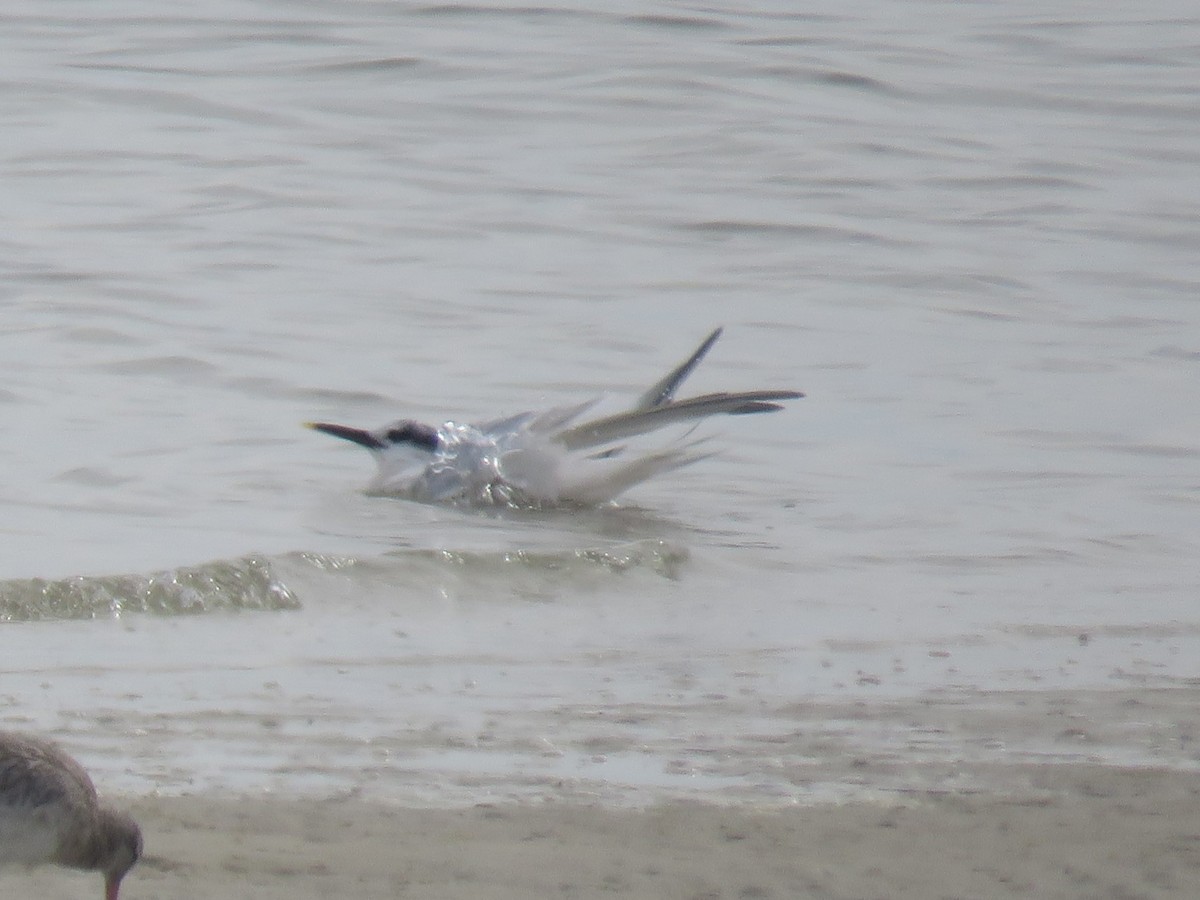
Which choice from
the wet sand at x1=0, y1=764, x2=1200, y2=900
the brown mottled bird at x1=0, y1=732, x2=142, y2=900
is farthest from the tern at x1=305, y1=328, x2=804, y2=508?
the brown mottled bird at x1=0, y1=732, x2=142, y2=900

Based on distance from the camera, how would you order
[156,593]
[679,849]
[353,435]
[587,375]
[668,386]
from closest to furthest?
[679,849], [156,593], [353,435], [668,386], [587,375]

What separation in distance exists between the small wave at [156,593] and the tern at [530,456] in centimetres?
172

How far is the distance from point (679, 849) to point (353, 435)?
4309 millimetres

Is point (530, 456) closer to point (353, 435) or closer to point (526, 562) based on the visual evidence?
point (353, 435)

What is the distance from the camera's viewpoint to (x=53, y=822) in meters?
3.08

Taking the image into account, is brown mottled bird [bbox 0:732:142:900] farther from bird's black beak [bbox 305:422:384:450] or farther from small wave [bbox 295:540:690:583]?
bird's black beak [bbox 305:422:384:450]

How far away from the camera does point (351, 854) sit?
344cm

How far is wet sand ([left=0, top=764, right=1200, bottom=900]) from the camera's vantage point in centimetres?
331

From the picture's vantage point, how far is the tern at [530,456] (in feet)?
24.6

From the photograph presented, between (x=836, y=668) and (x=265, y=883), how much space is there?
6.86ft

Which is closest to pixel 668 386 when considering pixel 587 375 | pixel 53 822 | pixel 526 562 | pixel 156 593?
pixel 587 375

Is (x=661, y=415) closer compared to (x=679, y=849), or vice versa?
(x=679, y=849)

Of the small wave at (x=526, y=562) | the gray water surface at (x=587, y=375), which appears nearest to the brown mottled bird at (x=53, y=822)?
the gray water surface at (x=587, y=375)

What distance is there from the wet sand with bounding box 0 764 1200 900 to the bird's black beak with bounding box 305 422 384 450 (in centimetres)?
395
